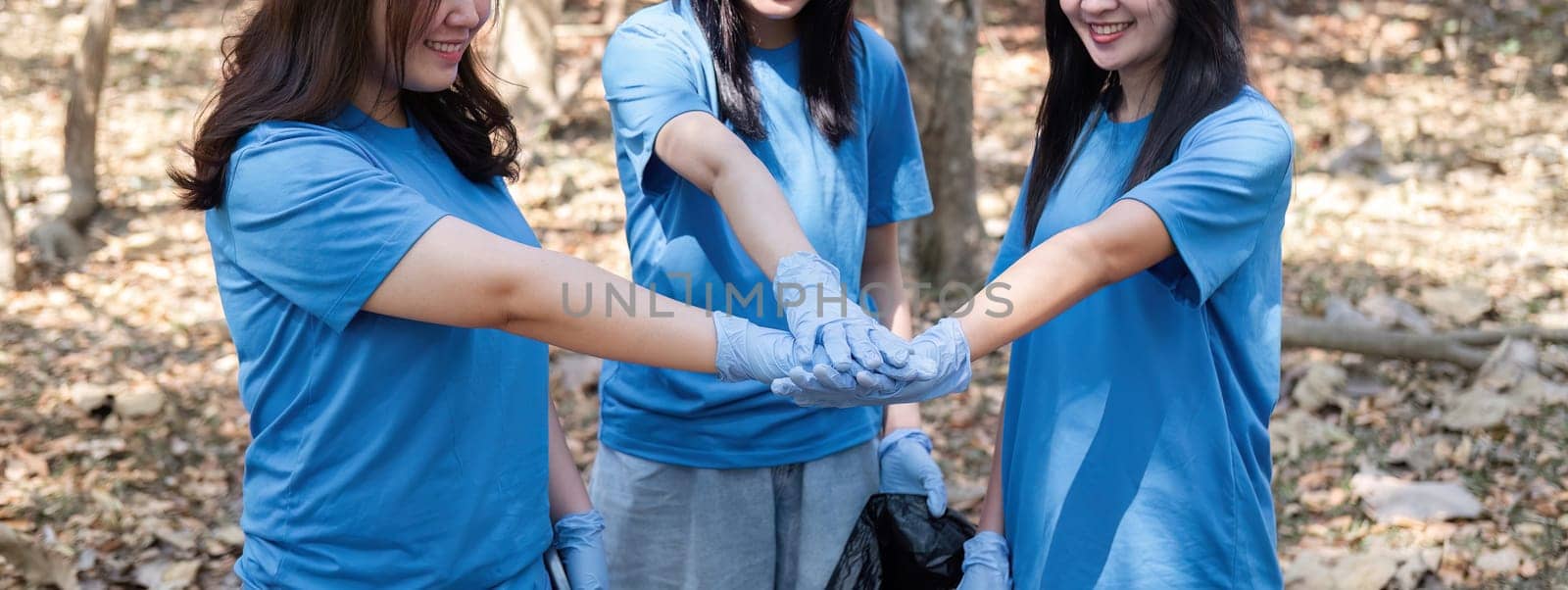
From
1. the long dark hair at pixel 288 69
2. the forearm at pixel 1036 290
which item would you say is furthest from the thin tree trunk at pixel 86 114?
the forearm at pixel 1036 290

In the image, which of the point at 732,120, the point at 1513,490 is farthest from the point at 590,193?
the point at 732,120

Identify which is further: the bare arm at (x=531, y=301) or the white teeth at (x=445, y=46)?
the white teeth at (x=445, y=46)

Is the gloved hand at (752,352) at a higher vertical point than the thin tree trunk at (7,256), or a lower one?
higher

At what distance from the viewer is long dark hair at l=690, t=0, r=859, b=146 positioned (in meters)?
2.25

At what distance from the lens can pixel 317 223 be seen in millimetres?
1619

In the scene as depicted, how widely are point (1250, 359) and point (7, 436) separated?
430 centimetres

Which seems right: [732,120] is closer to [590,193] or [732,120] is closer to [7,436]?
[7,436]

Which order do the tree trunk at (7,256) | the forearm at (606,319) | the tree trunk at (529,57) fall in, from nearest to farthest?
1. the forearm at (606,319)
2. the tree trunk at (7,256)
3. the tree trunk at (529,57)

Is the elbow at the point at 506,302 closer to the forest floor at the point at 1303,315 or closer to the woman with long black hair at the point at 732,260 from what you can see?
the woman with long black hair at the point at 732,260

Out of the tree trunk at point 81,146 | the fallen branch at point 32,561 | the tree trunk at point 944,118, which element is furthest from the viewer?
the tree trunk at point 81,146

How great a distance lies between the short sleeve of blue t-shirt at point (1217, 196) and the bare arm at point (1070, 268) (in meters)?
0.03

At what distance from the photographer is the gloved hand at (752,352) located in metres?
1.90

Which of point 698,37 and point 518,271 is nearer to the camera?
point 518,271

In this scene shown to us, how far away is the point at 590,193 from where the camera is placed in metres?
7.66
